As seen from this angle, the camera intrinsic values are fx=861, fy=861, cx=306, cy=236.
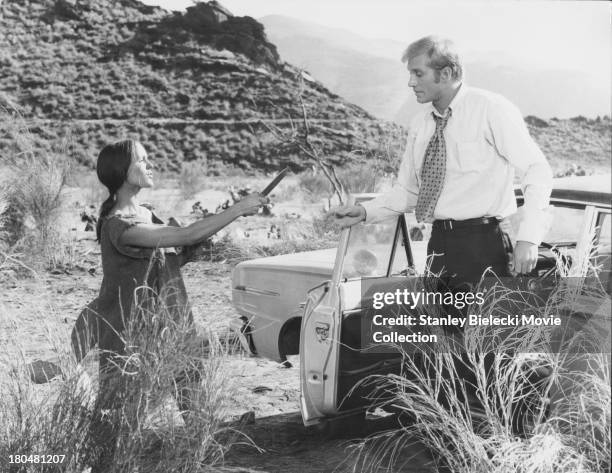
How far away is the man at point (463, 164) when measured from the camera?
3812 mm

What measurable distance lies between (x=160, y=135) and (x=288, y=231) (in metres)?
22.5

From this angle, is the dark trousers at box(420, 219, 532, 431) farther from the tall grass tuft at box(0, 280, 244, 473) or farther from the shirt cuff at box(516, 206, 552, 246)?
the tall grass tuft at box(0, 280, 244, 473)

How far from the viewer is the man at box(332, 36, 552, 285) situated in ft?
12.5

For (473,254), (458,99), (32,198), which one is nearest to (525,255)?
(473,254)

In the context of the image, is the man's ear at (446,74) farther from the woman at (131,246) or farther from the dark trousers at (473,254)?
the woman at (131,246)

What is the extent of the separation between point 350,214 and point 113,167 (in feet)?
3.70

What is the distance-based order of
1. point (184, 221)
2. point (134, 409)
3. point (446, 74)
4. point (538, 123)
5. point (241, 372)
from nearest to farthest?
point (134, 409), point (241, 372), point (446, 74), point (184, 221), point (538, 123)

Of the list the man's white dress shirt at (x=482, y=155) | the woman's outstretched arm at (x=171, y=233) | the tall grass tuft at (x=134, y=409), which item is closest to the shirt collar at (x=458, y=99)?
the man's white dress shirt at (x=482, y=155)

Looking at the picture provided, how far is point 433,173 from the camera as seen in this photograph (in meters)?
3.98

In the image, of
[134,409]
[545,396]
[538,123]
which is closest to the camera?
[545,396]

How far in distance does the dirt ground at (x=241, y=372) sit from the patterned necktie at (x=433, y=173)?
1045mm

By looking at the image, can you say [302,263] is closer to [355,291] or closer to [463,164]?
[355,291]

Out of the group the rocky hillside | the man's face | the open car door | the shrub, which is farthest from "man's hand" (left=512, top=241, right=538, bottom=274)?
the rocky hillside

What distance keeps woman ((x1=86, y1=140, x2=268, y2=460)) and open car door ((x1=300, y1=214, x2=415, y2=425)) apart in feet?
1.75
